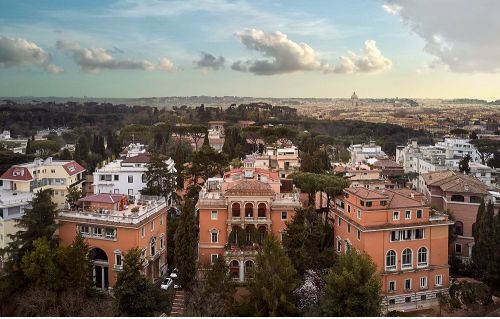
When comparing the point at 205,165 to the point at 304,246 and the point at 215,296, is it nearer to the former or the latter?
the point at 304,246

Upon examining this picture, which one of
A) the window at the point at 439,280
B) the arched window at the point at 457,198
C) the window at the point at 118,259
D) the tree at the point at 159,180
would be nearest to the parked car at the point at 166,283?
the window at the point at 118,259

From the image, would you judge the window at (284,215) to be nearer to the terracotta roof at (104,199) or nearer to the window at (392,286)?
the window at (392,286)

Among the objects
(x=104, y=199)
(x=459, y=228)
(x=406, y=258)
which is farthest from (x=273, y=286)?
(x=459, y=228)

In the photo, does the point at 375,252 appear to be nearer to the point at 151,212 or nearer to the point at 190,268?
the point at 190,268

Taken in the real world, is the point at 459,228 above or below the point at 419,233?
below

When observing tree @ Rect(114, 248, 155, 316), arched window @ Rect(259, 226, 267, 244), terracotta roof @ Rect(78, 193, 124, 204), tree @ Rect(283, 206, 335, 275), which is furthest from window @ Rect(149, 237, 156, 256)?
tree @ Rect(283, 206, 335, 275)

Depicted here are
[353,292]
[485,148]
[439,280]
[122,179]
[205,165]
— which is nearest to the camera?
[353,292]

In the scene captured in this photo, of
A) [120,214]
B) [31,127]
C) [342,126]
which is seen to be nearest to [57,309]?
[120,214]
